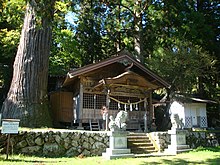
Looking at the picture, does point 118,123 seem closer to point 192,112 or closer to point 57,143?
point 57,143

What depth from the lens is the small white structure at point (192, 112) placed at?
65.1 ft

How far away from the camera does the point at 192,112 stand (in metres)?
20.2

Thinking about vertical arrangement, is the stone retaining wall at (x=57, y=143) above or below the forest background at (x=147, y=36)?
below

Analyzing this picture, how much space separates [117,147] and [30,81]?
6240mm

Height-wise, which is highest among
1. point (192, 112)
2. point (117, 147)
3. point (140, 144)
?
point (192, 112)

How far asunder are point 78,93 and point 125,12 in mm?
10556

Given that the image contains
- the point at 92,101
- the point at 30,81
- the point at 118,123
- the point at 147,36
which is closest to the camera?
the point at 118,123

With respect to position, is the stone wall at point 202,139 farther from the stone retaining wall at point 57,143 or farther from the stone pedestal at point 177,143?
the stone retaining wall at point 57,143

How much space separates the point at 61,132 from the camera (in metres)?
10.0

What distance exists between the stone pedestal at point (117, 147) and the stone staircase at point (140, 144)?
1.36m

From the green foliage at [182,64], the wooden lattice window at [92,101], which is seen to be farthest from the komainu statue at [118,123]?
the green foliage at [182,64]

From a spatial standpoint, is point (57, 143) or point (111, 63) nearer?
point (57, 143)

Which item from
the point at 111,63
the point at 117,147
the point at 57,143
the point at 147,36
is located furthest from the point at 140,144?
the point at 147,36

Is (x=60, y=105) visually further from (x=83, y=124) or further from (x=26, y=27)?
(x=26, y=27)
